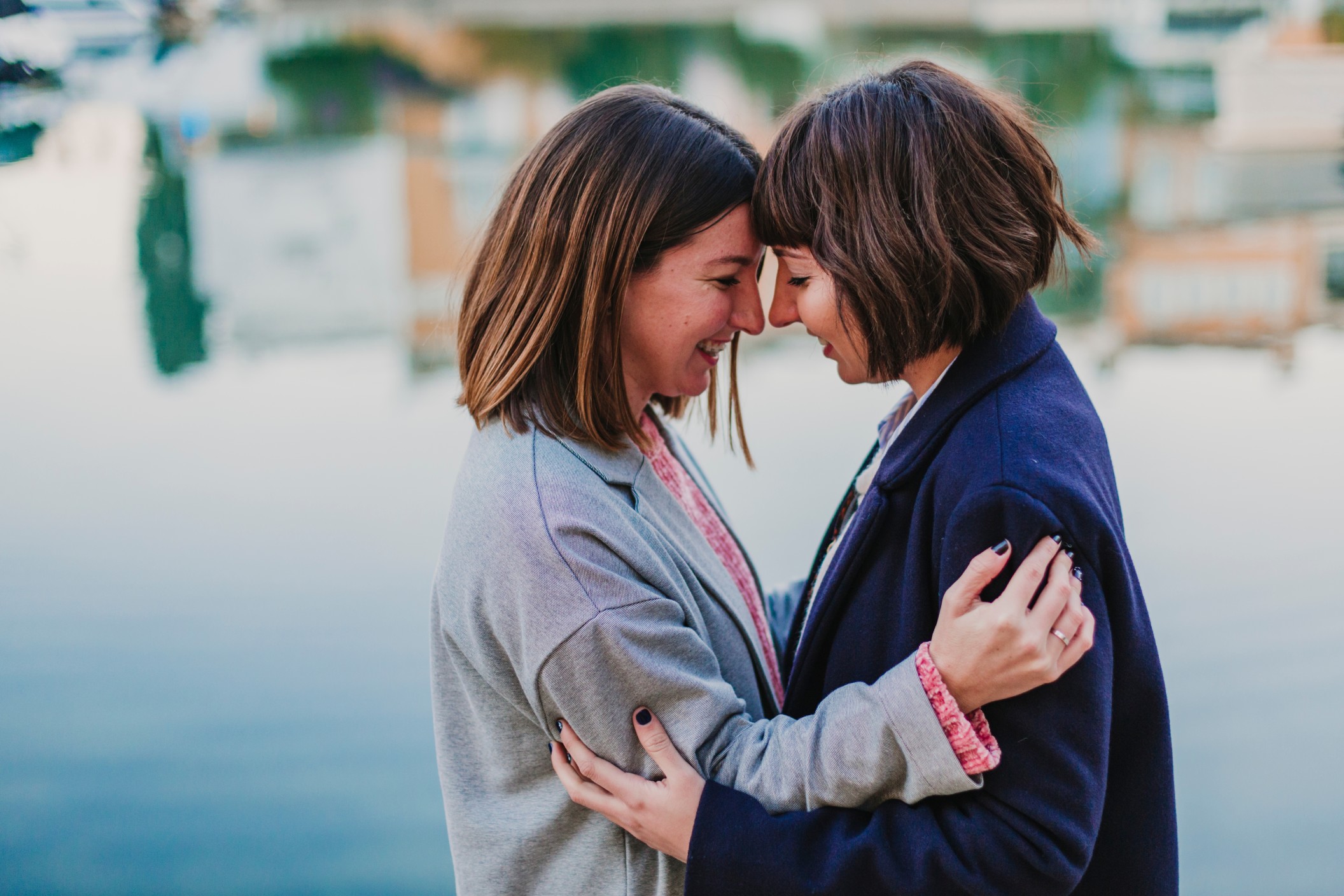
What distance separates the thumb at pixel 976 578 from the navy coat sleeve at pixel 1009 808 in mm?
17

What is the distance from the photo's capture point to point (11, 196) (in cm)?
646

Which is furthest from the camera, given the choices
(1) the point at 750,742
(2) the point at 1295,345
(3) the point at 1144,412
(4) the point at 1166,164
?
(4) the point at 1166,164

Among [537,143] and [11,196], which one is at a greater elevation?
[11,196]

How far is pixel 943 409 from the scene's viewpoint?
3.67 feet

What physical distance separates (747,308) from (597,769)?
0.58 meters

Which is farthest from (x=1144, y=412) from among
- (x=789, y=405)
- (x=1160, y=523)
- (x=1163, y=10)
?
(x=1163, y=10)

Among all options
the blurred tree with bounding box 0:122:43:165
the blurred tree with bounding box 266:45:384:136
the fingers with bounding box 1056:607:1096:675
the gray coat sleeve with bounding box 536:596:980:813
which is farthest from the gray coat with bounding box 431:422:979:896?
the blurred tree with bounding box 266:45:384:136

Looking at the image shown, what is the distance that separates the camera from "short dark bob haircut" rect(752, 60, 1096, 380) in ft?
3.54

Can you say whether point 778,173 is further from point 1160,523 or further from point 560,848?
point 1160,523

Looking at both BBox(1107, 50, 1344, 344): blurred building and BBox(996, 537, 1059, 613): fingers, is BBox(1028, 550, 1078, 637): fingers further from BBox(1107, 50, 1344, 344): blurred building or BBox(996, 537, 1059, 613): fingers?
BBox(1107, 50, 1344, 344): blurred building

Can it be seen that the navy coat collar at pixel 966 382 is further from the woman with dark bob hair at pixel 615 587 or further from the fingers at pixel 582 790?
the fingers at pixel 582 790

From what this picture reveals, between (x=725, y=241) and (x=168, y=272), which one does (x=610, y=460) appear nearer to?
(x=725, y=241)

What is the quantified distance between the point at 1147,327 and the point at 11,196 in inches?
262

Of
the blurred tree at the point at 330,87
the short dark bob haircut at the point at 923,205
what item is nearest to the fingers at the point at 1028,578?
the short dark bob haircut at the point at 923,205
